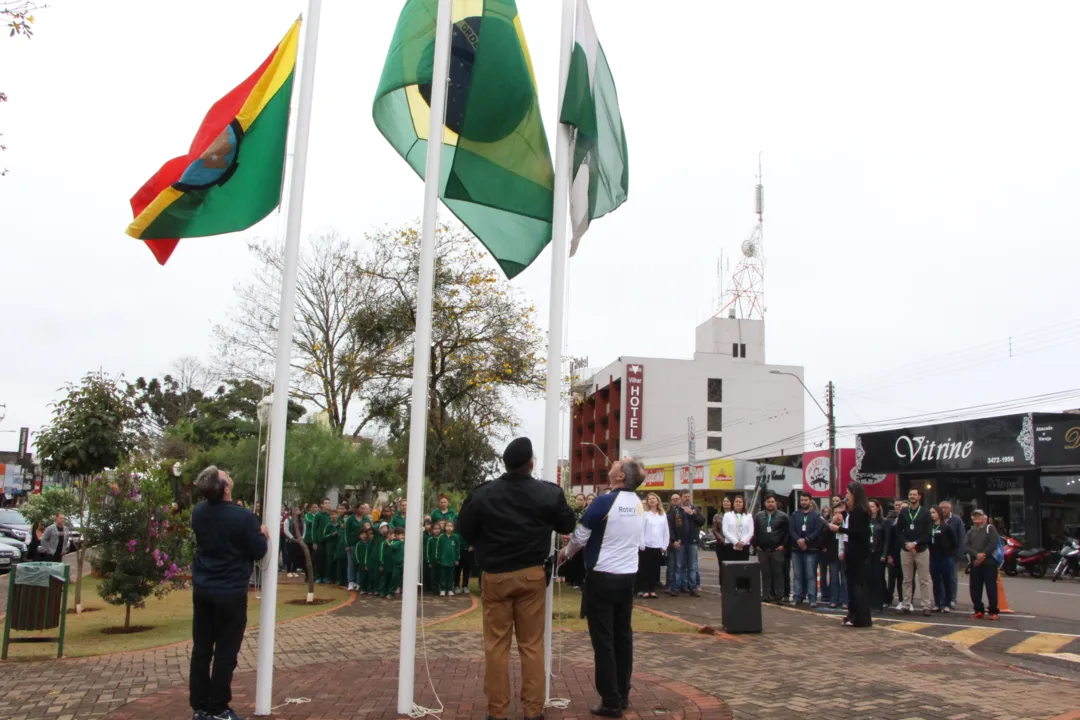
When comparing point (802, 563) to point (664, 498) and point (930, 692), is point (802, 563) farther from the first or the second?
point (664, 498)

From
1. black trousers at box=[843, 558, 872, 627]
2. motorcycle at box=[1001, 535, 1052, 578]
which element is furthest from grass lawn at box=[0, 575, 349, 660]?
motorcycle at box=[1001, 535, 1052, 578]

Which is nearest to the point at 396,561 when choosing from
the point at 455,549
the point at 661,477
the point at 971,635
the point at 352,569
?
the point at 455,549

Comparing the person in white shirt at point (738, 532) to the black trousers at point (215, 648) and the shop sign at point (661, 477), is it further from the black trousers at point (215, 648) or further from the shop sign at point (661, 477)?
the shop sign at point (661, 477)

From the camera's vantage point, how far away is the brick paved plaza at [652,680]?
22.0 ft

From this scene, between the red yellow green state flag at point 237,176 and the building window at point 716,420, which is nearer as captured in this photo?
the red yellow green state flag at point 237,176

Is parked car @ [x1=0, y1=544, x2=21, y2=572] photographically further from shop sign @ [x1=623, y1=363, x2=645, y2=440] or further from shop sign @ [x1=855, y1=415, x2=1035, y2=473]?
shop sign @ [x1=623, y1=363, x2=645, y2=440]

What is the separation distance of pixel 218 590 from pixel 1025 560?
2511 centimetres

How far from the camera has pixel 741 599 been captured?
10.9m

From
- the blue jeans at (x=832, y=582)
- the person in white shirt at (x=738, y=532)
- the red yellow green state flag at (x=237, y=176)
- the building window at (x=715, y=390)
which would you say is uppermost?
the building window at (x=715, y=390)

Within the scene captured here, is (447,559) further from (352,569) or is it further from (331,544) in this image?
(331,544)

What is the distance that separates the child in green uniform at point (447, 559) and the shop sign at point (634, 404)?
5934 centimetres

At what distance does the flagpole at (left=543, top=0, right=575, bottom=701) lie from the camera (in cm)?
674

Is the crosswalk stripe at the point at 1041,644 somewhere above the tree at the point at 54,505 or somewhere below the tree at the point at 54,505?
below

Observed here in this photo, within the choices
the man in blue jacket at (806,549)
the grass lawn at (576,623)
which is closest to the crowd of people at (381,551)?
the grass lawn at (576,623)
